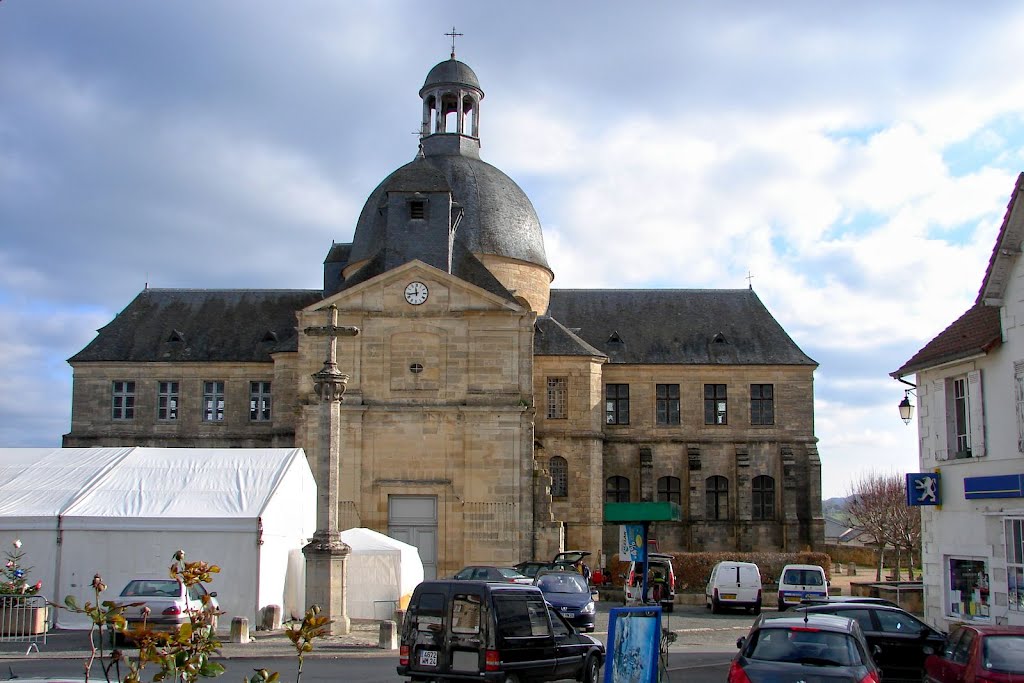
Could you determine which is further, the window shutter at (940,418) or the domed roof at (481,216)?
the domed roof at (481,216)

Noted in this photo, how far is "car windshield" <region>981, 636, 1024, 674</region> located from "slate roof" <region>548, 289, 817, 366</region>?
3093 cm

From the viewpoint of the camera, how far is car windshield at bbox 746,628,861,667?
414 inches

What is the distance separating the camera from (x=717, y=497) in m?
41.8

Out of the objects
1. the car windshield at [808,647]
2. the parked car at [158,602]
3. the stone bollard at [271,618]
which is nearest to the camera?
the car windshield at [808,647]

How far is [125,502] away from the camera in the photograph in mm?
22922

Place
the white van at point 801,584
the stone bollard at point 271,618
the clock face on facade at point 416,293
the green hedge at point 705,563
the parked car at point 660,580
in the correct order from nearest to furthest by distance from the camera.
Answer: the stone bollard at point 271,618 < the parked car at point 660,580 < the white van at point 801,584 < the clock face on facade at point 416,293 < the green hedge at point 705,563

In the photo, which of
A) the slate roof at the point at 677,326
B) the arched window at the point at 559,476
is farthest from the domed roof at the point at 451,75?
the arched window at the point at 559,476

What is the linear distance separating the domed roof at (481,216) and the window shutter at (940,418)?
812 inches

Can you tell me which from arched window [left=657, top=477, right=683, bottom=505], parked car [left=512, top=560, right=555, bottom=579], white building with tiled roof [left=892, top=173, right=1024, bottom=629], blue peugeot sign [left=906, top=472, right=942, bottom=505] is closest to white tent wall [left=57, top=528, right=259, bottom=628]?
parked car [left=512, top=560, right=555, bottom=579]

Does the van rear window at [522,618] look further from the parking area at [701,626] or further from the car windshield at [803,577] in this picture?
the car windshield at [803,577]

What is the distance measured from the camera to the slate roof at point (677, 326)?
4262cm

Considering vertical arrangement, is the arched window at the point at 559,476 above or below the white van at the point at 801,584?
above

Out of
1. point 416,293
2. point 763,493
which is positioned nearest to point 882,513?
point 763,493

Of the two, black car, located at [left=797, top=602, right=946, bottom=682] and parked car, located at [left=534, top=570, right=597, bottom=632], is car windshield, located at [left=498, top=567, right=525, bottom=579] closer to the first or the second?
parked car, located at [left=534, top=570, right=597, bottom=632]
